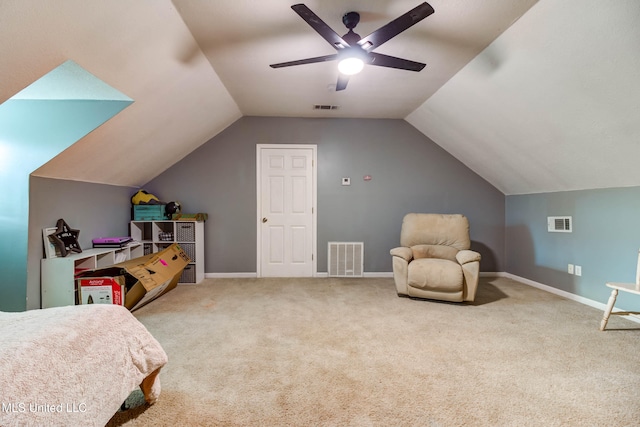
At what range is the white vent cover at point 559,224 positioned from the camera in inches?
135

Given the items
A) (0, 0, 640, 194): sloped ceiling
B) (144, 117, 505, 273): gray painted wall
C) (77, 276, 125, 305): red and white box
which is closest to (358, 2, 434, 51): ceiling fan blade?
(0, 0, 640, 194): sloped ceiling

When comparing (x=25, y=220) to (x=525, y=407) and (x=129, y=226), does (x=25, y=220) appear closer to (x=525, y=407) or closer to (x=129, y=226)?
(x=129, y=226)

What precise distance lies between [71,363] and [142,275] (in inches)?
81.4

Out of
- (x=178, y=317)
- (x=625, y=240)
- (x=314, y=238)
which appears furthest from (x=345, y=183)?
(x=625, y=240)

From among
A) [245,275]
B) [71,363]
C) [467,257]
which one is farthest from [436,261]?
[71,363]

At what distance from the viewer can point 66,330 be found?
116 centimetres

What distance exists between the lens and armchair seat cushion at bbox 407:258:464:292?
3125mm

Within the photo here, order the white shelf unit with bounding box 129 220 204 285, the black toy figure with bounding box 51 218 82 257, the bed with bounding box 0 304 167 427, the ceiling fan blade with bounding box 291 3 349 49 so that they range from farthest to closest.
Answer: the white shelf unit with bounding box 129 220 204 285
the black toy figure with bounding box 51 218 82 257
the ceiling fan blade with bounding box 291 3 349 49
the bed with bounding box 0 304 167 427

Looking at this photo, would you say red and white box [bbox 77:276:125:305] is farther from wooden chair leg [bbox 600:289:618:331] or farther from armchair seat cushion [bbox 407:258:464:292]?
wooden chair leg [bbox 600:289:618:331]

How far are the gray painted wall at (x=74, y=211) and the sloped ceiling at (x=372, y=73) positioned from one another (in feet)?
0.44

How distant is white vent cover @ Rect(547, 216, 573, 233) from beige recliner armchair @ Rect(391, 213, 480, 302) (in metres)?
1.09

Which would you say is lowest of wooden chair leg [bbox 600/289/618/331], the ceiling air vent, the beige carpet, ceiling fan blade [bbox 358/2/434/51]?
the beige carpet

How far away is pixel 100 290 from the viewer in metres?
2.76

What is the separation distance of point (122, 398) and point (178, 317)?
1672 mm
